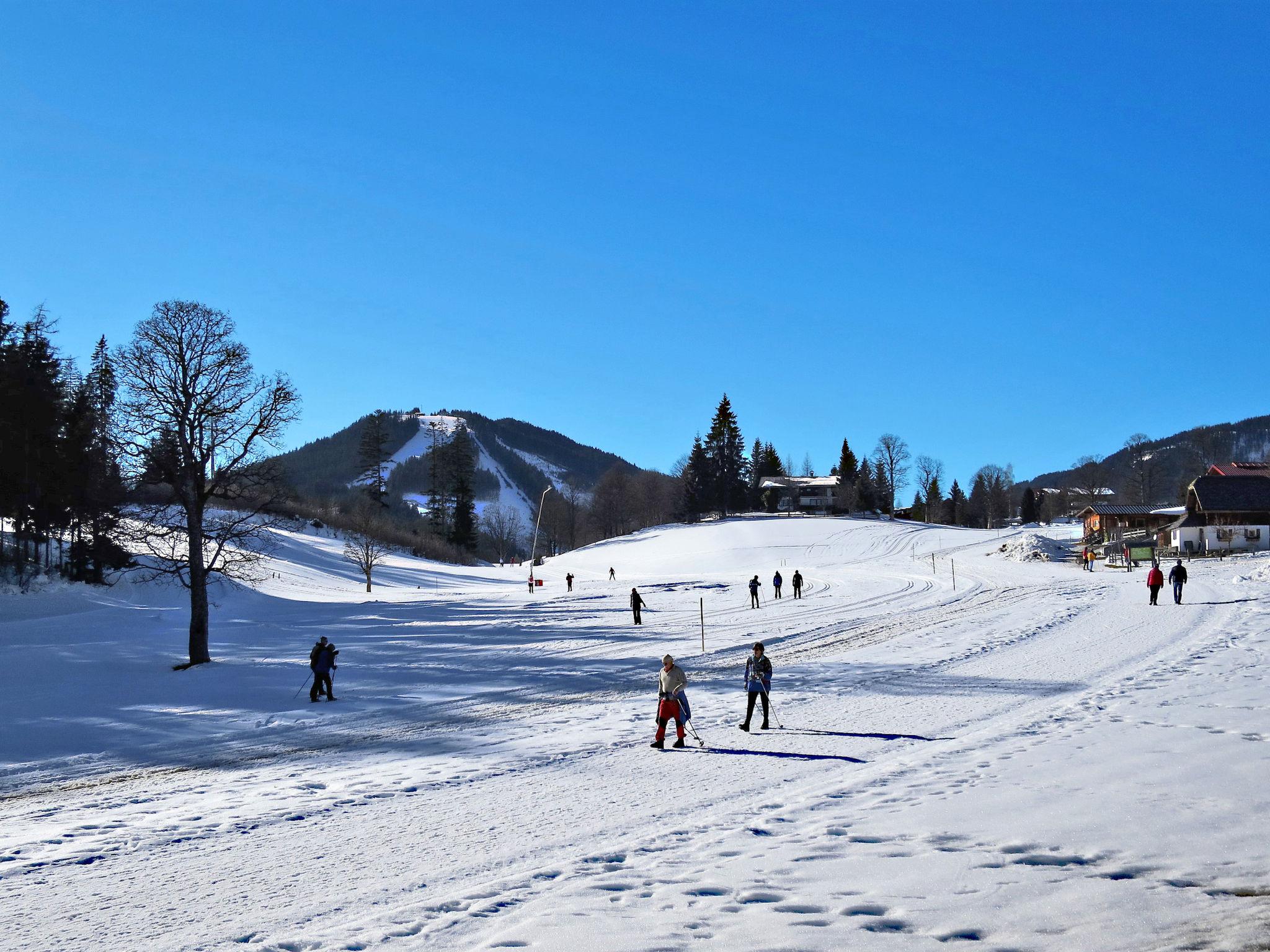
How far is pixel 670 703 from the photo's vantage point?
12.7 meters

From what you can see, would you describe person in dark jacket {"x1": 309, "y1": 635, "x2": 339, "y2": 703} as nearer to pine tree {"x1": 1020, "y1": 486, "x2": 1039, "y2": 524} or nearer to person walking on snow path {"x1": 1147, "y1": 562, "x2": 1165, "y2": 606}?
person walking on snow path {"x1": 1147, "y1": 562, "x2": 1165, "y2": 606}

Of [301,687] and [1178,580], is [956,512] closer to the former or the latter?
[1178,580]

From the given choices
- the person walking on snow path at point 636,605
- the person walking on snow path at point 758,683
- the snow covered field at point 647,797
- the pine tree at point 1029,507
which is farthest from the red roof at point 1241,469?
the person walking on snow path at point 758,683

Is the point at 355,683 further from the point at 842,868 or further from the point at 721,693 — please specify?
the point at 842,868

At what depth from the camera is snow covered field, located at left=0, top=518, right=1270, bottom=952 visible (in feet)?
20.7

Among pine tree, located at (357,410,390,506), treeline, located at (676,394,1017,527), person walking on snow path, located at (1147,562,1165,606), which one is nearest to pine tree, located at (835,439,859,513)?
treeline, located at (676,394,1017,527)

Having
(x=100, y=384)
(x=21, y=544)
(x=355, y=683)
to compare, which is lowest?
(x=355, y=683)

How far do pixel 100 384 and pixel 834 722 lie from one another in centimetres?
2075

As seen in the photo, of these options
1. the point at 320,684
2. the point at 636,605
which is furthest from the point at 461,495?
the point at 320,684

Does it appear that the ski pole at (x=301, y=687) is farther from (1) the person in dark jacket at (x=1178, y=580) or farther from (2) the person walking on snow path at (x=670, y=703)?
(1) the person in dark jacket at (x=1178, y=580)

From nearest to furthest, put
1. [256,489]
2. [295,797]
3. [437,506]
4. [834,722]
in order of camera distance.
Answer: [295,797], [834,722], [256,489], [437,506]

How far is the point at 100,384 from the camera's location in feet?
73.8

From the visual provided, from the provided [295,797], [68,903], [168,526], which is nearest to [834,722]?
[295,797]

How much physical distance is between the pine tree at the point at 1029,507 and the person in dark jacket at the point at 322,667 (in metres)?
117
